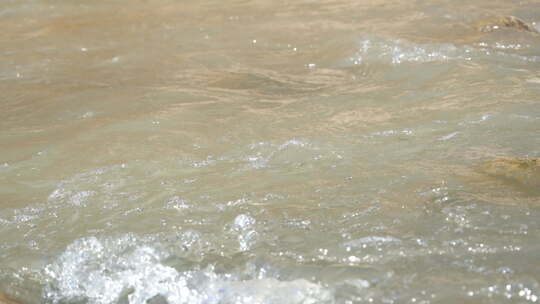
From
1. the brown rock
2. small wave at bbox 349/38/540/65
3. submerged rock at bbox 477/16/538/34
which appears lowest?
the brown rock

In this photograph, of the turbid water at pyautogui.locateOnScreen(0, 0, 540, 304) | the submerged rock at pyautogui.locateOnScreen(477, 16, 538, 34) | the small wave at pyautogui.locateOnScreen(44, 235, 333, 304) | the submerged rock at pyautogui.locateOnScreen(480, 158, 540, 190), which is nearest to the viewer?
the small wave at pyautogui.locateOnScreen(44, 235, 333, 304)

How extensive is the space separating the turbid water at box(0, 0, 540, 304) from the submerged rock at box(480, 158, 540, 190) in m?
0.01

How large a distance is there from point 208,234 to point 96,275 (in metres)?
0.49

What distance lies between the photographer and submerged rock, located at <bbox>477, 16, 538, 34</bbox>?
6902mm

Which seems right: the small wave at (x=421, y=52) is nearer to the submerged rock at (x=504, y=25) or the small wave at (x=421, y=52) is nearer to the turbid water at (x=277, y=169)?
the turbid water at (x=277, y=169)

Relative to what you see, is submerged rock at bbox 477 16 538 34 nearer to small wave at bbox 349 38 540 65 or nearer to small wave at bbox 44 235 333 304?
small wave at bbox 349 38 540 65

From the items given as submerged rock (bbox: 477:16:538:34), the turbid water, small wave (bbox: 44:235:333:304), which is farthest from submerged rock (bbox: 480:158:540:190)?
submerged rock (bbox: 477:16:538:34)

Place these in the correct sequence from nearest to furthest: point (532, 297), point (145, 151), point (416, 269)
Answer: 1. point (532, 297)
2. point (416, 269)
3. point (145, 151)

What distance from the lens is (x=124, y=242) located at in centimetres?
285

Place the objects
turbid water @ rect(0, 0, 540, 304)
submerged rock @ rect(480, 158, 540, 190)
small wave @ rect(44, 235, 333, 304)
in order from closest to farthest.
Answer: small wave @ rect(44, 235, 333, 304)
turbid water @ rect(0, 0, 540, 304)
submerged rock @ rect(480, 158, 540, 190)

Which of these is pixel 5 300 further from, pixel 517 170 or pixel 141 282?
pixel 517 170

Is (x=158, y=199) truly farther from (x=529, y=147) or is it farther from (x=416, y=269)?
(x=529, y=147)

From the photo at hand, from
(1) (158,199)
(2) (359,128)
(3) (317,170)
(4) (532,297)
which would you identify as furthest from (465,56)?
(4) (532,297)

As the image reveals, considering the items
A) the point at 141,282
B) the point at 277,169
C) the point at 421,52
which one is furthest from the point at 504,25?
the point at 141,282
